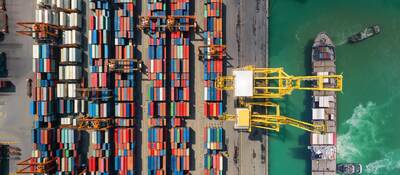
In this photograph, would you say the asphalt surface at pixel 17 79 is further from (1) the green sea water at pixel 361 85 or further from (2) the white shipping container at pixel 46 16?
(1) the green sea water at pixel 361 85

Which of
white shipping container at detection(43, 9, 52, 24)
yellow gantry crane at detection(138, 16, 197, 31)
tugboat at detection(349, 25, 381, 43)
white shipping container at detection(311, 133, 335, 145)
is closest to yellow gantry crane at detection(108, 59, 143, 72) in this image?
yellow gantry crane at detection(138, 16, 197, 31)

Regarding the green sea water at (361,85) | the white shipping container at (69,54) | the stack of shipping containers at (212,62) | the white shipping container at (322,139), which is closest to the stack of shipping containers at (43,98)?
the white shipping container at (69,54)

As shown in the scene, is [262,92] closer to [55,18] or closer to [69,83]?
[69,83]

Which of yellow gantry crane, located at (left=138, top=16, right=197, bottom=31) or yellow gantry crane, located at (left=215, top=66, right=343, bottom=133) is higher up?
yellow gantry crane, located at (left=138, top=16, right=197, bottom=31)

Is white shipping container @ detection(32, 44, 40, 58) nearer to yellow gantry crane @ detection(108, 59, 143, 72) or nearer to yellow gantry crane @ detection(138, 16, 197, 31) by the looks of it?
yellow gantry crane @ detection(108, 59, 143, 72)

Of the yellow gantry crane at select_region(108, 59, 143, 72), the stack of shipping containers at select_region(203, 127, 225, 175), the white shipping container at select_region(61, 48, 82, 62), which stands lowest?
the stack of shipping containers at select_region(203, 127, 225, 175)

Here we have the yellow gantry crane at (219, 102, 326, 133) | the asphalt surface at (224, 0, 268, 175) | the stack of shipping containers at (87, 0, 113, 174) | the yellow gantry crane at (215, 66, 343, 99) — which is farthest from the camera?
the asphalt surface at (224, 0, 268, 175)

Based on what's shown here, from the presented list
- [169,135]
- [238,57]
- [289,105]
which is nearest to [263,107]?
[289,105]
